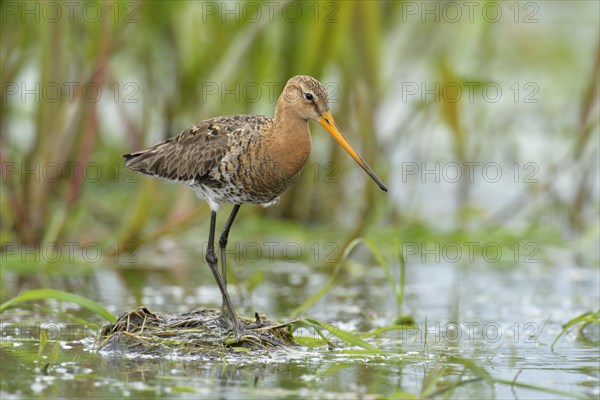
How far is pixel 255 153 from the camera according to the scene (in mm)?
7121

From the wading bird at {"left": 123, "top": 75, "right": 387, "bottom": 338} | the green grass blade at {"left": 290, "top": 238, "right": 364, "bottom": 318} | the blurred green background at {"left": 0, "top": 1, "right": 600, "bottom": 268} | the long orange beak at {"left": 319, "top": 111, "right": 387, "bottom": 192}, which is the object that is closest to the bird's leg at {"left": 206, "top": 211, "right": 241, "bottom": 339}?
the wading bird at {"left": 123, "top": 75, "right": 387, "bottom": 338}

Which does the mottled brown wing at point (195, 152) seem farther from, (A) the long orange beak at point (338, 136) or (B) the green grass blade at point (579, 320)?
(B) the green grass blade at point (579, 320)

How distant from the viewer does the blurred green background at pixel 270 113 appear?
9.29 m

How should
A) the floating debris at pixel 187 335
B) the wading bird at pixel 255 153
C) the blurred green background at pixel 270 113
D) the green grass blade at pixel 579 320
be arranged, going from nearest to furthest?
the floating debris at pixel 187 335
the green grass blade at pixel 579 320
the wading bird at pixel 255 153
the blurred green background at pixel 270 113

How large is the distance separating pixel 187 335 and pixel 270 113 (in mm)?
6689

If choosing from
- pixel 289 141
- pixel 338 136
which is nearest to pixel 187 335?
pixel 289 141

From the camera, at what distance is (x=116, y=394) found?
17.7 ft

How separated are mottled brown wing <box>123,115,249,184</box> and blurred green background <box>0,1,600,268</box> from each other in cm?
117

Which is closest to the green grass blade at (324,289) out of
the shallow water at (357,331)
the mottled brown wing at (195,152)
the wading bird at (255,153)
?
the shallow water at (357,331)

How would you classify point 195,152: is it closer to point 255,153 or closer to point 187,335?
point 255,153

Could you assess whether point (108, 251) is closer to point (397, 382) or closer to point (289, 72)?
point (289, 72)

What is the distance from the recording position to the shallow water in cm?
570

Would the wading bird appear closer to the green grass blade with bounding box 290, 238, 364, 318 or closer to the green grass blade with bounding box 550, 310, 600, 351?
the green grass blade with bounding box 290, 238, 364, 318

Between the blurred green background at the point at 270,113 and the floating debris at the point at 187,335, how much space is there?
6.70ft
